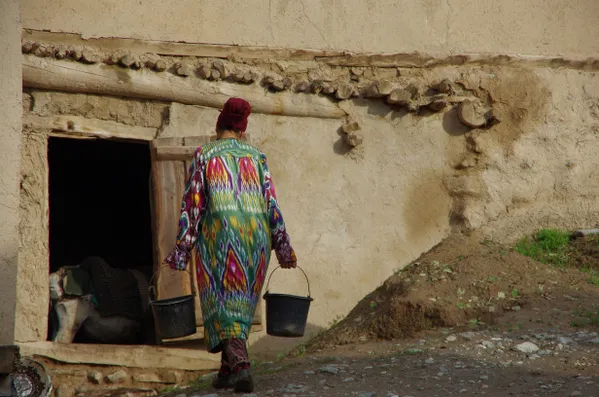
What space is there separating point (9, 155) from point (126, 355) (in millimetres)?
2142

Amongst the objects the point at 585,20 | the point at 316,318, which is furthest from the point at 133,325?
the point at 585,20

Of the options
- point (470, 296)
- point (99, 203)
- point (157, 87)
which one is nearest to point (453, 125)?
point (470, 296)

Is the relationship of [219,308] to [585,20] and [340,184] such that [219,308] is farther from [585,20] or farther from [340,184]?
[585,20]

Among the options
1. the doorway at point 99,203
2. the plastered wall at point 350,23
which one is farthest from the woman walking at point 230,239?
the doorway at point 99,203

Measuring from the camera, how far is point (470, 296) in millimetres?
7117

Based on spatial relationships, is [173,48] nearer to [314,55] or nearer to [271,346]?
[314,55]

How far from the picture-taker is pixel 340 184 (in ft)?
26.4

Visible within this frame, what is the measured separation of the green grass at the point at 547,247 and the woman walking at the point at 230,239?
2902 mm

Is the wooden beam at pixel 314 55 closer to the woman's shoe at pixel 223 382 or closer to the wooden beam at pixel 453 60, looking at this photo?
the wooden beam at pixel 453 60

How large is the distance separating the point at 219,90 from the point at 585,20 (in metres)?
3.46

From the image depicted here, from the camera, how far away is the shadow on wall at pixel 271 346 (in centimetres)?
758

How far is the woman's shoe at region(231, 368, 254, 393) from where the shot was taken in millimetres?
5555

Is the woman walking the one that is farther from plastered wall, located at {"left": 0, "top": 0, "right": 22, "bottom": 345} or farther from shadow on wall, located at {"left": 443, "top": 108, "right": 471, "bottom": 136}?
shadow on wall, located at {"left": 443, "top": 108, "right": 471, "bottom": 136}

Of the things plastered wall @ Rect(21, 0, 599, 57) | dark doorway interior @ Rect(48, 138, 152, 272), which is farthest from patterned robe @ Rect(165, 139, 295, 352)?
dark doorway interior @ Rect(48, 138, 152, 272)
